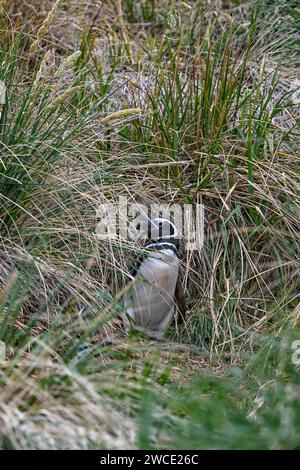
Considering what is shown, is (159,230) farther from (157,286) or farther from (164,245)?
(157,286)

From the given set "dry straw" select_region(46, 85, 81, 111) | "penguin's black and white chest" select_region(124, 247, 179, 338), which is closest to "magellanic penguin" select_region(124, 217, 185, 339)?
"penguin's black and white chest" select_region(124, 247, 179, 338)

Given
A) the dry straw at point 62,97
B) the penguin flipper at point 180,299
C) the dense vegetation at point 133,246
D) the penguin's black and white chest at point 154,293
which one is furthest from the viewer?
the penguin flipper at point 180,299

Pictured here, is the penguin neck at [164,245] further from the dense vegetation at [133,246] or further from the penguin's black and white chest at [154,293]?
the dense vegetation at [133,246]

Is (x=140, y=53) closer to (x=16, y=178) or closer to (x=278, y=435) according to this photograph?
(x=16, y=178)

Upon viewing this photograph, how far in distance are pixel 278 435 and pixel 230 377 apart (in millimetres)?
996

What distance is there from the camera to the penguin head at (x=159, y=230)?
4.55 metres

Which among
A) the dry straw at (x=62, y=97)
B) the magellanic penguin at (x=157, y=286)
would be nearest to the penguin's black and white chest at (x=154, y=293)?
the magellanic penguin at (x=157, y=286)

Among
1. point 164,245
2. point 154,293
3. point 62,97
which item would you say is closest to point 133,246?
point 164,245

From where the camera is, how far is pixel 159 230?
4574 millimetres

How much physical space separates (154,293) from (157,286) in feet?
0.20

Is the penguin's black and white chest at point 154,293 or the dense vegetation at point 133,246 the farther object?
the penguin's black and white chest at point 154,293

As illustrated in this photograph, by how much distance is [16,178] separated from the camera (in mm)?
4172

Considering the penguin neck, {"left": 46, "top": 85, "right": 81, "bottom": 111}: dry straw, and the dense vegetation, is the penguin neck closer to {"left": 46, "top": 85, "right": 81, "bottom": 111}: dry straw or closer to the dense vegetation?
the dense vegetation
